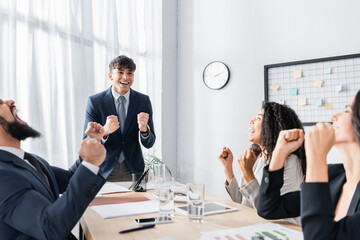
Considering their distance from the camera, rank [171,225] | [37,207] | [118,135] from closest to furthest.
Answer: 1. [37,207]
2. [171,225]
3. [118,135]

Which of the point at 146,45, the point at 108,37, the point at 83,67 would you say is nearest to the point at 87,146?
the point at 83,67

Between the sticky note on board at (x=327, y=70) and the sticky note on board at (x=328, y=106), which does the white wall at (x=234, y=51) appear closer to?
the sticky note on board at (x=327, y=70)

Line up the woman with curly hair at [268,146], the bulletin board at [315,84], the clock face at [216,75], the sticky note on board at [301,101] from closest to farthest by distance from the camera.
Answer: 1. the woman with curly hair at [268,146]
2. the bulletin board at [315,84]
3. the sticky note on board at [301,101]
4. the clock face at [216,75]

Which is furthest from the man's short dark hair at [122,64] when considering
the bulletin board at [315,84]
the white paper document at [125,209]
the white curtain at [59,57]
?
the bulletin board at [315,84]

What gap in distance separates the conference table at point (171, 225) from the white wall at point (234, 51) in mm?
2397

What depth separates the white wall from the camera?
124 inches

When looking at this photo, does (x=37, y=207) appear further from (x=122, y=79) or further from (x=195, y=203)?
(x=122, y=79)

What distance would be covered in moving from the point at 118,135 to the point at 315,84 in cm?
200

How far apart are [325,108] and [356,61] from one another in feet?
1.66

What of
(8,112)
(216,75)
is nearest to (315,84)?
(216,75)

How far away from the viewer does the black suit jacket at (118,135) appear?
8.11 ft

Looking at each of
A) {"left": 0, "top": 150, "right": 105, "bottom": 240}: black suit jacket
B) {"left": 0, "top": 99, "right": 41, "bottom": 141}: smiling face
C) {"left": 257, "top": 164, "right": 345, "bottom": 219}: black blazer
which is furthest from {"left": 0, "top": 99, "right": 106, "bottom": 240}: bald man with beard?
{"left": 257, "top": 164, "right": 345, "bottom": 219}: black blazer

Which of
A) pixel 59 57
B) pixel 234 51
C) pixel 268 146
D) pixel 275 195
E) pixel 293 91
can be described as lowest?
pixel 275 195

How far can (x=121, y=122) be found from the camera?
2674mm
